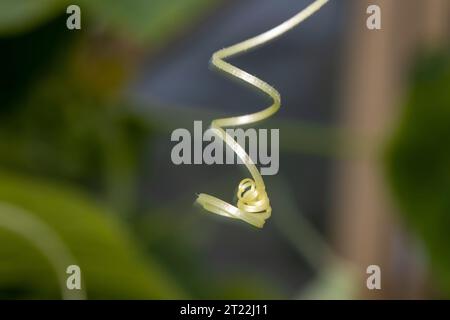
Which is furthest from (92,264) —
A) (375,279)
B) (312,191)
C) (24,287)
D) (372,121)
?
(312,191)

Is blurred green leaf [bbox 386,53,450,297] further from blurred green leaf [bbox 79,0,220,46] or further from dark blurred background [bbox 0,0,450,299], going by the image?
blurred green leaf [bbox 79,0,220,46]

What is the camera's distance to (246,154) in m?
0.28

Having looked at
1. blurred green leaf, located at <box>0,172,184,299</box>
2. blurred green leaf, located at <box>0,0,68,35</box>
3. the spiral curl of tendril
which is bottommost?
blurred green leaf, located at <box>0,172,184,299</box>

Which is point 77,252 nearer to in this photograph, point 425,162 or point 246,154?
point 246,154

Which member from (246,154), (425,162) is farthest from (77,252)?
(425,162)

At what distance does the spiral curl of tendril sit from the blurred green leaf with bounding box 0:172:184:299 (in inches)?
1.6

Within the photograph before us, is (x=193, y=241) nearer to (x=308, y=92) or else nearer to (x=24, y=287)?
(x=24, y=287)

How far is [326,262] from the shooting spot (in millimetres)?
434

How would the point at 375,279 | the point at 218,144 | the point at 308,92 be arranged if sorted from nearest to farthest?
the point at 218,144
the point at 375,279
the point at 308,92

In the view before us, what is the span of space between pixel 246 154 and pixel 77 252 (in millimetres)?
85

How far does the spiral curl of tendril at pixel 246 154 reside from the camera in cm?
27

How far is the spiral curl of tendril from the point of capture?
266mm

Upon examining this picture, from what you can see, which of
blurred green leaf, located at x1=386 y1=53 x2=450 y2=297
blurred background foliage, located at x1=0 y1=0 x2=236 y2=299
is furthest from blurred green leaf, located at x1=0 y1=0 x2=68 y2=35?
blurred green leaf, located at x1=386 y1=53 x2=450 y2=297

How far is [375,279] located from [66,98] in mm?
176
